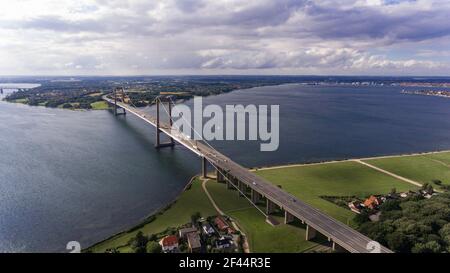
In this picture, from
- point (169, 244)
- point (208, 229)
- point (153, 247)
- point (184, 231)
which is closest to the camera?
point (153, 247)

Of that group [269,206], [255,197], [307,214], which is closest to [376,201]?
[307,214]

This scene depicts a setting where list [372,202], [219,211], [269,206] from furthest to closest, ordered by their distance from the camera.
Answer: [372,202] → [219,211] → [269,206]

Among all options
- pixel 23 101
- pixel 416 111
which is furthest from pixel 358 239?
pixel 23 101

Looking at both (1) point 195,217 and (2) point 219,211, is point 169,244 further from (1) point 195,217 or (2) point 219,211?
(2) point 219,211
